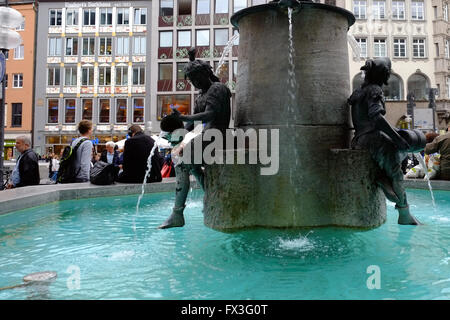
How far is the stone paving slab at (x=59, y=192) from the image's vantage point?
16.6ft

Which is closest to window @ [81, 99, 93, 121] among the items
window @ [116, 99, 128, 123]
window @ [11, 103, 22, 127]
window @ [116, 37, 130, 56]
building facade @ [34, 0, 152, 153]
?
building facade @ [34, 0, 152, 153]

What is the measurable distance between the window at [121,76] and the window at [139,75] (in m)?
0.92

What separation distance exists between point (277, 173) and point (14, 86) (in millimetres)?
42377

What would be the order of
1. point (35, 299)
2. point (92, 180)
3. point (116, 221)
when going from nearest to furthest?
point (35, 299), point (116, 221), point (92, 180)

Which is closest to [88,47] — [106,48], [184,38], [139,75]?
[106,48]

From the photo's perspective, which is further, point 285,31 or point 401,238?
point 285,31

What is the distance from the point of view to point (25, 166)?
6887mm

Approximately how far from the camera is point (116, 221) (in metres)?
4.88

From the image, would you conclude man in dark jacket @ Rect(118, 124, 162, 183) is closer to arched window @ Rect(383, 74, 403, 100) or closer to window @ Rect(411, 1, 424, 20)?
arched window @ Rect(383, 74, 403, 100)

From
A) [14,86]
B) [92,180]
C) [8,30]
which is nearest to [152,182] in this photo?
[92,180]

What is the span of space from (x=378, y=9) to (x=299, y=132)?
127 feet

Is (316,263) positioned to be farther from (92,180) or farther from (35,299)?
(92,180)

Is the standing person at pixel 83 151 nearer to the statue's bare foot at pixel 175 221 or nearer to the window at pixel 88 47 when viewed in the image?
the statue's bare foot at pixel 175 221

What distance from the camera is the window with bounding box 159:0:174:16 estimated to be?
126ft
